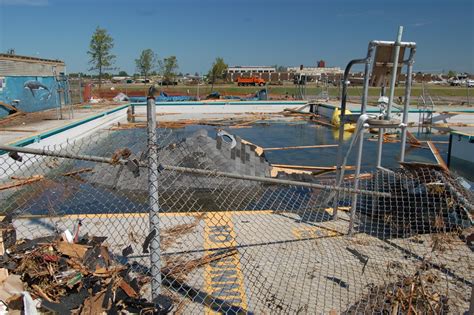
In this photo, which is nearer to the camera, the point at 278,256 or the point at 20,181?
the point at 278,256

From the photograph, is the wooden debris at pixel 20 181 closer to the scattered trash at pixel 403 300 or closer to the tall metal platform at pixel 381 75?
the tall metal platform at pixel 381 75

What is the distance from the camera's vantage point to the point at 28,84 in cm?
1917

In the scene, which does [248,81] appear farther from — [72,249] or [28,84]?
[72,249]

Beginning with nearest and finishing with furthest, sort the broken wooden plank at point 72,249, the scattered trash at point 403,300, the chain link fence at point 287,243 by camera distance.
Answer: the scattered trash at point 403,300 → the chain link fence at point 287,243 → the broken wooden plank at point 72,249

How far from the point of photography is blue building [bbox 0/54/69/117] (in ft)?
56.1

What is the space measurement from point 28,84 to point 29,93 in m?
0.52

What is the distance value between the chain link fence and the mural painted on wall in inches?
441

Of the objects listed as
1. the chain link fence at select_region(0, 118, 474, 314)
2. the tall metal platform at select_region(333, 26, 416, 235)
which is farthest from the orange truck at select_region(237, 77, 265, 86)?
the tall metal platform at select_region(333, 26, 416, 235)

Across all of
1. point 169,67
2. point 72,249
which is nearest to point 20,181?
point 72,249

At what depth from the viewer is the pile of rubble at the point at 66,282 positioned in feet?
10.0

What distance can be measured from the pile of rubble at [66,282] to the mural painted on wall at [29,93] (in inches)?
570

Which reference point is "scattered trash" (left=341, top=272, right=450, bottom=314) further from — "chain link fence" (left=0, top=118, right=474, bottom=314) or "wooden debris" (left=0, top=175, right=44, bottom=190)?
"wooden debris" (left=0, top=175, right=44, bottom=190)

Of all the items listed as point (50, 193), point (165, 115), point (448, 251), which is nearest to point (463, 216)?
point (448, 251)

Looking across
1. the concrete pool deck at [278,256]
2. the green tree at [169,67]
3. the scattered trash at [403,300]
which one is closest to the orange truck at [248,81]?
the green tree at [169,67]
